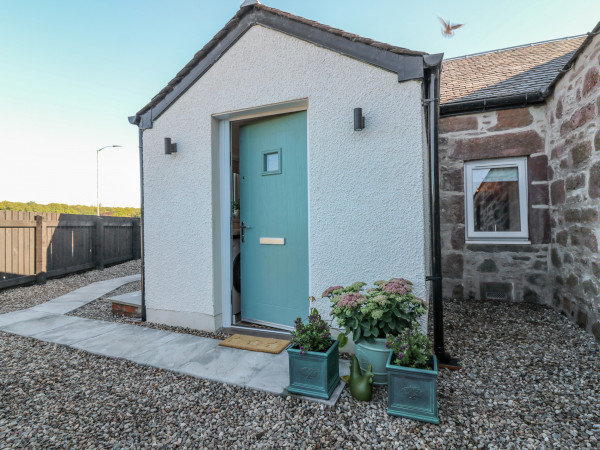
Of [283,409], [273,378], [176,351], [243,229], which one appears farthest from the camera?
[243,229]

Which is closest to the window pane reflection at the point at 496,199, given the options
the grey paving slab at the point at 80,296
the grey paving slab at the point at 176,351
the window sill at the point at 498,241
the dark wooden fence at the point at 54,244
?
the window sill at the point at 498,241

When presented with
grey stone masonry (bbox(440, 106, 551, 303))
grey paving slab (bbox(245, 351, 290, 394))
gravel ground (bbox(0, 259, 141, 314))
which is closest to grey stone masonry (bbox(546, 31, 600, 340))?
grey stone masonry (bbox(440, 106, 551, 303))

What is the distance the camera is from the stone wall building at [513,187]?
3.70 m

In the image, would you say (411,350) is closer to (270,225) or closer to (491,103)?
(270,225)

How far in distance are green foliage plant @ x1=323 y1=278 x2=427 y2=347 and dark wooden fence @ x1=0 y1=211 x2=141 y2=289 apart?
23.5ft

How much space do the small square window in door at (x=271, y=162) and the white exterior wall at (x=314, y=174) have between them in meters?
0.54

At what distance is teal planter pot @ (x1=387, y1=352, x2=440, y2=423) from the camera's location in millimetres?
1798

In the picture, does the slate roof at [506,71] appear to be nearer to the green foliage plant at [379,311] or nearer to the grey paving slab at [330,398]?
the green foliage plant at [379,311]

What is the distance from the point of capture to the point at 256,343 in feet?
10.0

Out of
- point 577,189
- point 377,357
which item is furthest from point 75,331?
point 577,189

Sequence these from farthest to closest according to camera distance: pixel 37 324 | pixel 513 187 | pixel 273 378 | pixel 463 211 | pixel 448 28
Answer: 1. pixel 463 211
2. pixel 513 187
3. pixel 448 28
4. pixel 37 324
5. pixel 273 378

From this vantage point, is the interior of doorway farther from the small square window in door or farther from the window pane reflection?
the window pane reflection

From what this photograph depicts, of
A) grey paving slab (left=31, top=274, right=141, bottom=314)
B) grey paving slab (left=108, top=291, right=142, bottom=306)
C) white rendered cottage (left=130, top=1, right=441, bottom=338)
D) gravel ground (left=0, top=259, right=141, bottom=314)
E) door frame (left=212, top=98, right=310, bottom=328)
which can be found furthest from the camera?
gravel ground (left=0, top=259, right=141, bottom=314)

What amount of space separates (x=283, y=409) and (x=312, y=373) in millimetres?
295
